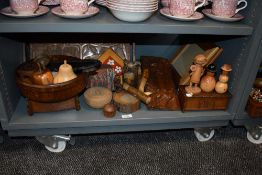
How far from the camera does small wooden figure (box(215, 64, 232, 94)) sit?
96 cm

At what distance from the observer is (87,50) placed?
1.14m

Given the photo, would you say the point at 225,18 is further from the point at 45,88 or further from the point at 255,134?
the point at 45,88

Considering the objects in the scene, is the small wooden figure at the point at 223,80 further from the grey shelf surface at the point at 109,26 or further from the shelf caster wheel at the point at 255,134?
the shelf caster wheel at the point at 255,134

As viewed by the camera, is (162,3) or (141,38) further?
(141,38)

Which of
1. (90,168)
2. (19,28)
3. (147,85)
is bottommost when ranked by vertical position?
(90,168)

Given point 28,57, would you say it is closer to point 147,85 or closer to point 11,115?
point 11,115

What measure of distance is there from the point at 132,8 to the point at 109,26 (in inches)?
3.5

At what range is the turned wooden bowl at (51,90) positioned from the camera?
854 mm

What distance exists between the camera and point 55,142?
1.01 metres

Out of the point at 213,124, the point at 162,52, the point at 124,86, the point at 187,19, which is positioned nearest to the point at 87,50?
the point at 124,86

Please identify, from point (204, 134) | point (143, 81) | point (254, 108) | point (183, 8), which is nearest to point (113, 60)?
point (143, 81)

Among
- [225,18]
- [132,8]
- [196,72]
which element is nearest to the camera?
[132,8]

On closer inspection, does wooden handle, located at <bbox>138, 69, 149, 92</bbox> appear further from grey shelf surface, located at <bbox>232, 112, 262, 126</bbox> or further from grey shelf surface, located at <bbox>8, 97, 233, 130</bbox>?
grey shelf surface, located at <bbox>232, 112, 262, 126</bbox>

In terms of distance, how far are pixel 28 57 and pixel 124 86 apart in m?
0.44
